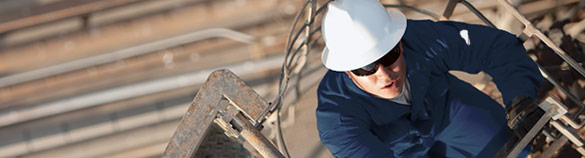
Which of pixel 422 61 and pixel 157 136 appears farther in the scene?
pixel 157 136

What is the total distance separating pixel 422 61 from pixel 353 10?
395 millimetres

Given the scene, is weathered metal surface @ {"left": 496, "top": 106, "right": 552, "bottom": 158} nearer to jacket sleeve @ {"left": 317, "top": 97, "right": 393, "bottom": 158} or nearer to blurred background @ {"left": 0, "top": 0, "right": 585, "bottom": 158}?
jacket sleeve @ {"left": 317, "top": 97, "right": 393, "bottom": 158}

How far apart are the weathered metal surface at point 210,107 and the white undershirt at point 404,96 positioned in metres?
0.67

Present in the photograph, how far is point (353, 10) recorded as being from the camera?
57.1 inches

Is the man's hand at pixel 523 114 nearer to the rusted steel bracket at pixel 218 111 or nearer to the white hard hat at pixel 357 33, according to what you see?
the white hard hat at pixel 357 33

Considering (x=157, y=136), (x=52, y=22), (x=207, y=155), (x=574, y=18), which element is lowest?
(x=207, y=155)

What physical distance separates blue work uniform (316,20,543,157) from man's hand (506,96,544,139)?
2 cm

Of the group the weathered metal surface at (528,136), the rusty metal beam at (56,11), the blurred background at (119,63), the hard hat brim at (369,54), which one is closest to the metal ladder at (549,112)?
the weathered metal surface at (528,136)

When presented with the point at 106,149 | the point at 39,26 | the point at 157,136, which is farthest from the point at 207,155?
the point at 39,26

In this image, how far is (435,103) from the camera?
178 centimetres

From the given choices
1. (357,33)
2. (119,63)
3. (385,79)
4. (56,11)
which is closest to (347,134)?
(385,79)

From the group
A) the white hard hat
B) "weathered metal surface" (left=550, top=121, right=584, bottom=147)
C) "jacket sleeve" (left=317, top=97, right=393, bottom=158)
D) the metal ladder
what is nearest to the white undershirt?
"jacket sleeve" (left=317, top=97, right=393, bottom=158)

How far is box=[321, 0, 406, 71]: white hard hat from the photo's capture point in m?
1.45

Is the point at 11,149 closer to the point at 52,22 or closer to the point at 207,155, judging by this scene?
the point at 52,22
